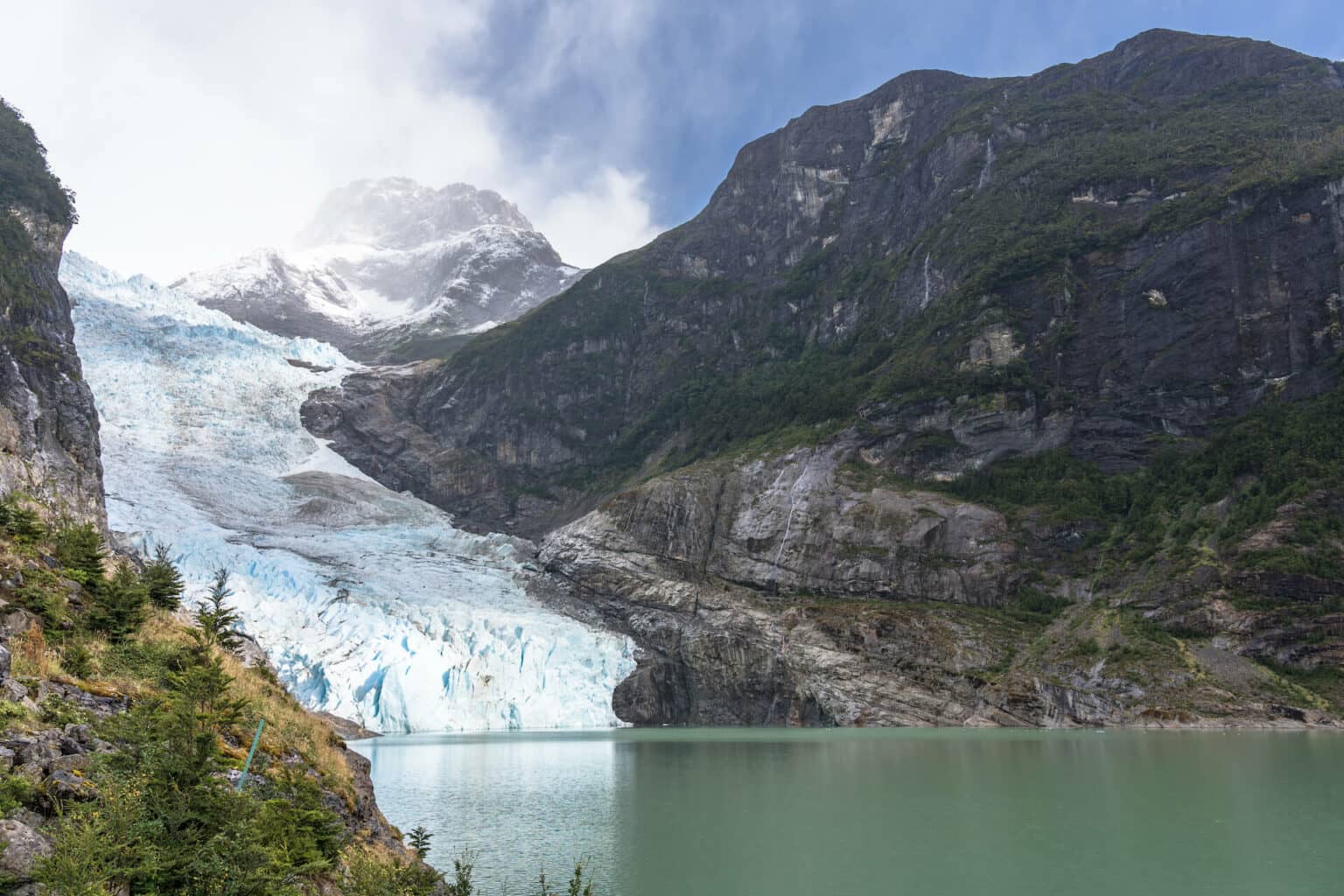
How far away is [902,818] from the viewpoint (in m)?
22.4

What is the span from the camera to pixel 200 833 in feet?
21.9

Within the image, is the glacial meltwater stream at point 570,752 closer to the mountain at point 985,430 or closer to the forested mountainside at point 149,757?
the forested mountainside at point 149,757

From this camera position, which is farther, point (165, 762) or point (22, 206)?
point (22, 206)

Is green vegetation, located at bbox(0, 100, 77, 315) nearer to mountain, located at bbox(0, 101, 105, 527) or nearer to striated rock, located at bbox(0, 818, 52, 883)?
mountain, located at bbox(0, 101, 105, 527)

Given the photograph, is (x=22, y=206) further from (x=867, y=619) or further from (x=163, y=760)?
(x=163, y=760)

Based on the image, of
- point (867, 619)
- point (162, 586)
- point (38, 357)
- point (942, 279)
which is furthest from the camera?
point (942, 279)

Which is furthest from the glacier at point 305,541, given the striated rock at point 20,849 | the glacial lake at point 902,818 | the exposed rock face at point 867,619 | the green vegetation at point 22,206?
the striated rock at point 20,849

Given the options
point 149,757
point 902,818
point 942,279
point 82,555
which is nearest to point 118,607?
point 82,555

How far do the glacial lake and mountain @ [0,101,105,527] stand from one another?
24428mm

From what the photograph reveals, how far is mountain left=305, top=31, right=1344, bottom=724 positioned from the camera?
57.4 metres

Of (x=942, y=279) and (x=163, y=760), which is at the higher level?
(x=942, y=279)

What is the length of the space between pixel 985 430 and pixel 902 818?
62142 millimetres

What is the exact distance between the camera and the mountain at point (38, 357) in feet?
146

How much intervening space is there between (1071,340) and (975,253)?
1595cm
